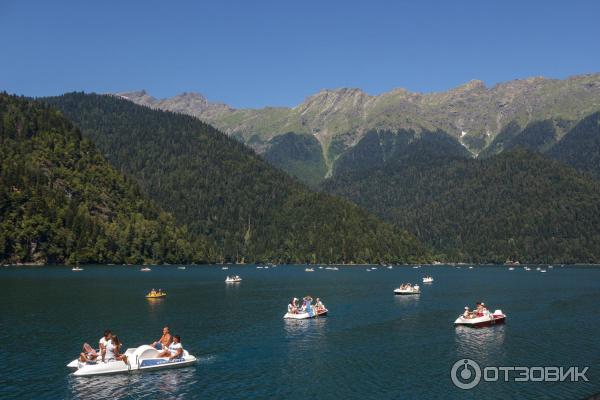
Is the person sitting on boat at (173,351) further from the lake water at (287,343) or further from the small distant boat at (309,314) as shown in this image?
the small distant boat at (309,314)

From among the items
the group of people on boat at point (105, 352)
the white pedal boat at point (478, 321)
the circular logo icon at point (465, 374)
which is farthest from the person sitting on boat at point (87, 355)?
the white pedal boat at point (478, 321)

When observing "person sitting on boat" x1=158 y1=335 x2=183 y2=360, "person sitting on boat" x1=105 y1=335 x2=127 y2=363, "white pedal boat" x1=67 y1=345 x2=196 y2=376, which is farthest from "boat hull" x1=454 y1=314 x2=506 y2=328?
"person sitting on boat" x1=105 y1=335 x2=127 y2=363

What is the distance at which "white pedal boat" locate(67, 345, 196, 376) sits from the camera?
65812 millimetres

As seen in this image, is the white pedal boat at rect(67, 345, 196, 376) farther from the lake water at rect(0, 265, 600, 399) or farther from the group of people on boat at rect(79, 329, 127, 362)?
the lake water at rect(0, 265, 600, 399)

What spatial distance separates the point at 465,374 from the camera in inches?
2721

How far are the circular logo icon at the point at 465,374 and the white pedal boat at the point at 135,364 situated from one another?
31.3m

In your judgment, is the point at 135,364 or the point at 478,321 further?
the point at 478,321

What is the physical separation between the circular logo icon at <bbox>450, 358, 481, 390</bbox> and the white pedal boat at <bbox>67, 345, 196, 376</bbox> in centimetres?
3129

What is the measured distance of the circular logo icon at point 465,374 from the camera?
6426 centimetres

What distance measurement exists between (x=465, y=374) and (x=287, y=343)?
2869cm

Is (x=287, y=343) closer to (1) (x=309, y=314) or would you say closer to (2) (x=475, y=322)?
(1) (x=309, y=314)

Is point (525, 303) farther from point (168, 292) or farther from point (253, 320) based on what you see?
point (168, 292)

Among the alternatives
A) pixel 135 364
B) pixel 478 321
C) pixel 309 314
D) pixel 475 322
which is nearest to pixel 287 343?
pixel 135 364

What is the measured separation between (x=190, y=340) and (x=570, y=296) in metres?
133
